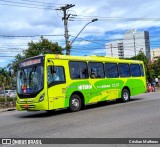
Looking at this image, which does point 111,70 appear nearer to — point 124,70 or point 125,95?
point 124,70

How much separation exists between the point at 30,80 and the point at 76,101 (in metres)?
2.77

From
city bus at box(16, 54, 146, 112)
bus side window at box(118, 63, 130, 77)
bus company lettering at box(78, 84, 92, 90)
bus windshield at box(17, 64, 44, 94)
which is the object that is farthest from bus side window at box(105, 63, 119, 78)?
bus windshield at box(17, 64, 44, 94)

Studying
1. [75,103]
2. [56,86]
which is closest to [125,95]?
[75,103]

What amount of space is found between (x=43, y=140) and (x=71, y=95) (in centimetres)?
795

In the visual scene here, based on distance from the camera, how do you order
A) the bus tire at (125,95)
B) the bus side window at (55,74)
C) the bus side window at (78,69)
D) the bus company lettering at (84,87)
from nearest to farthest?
the bus side window at (55,74) → the bus side window at (78,69) → the bus company lettering at (84,87) → the bus tire at (125,95)

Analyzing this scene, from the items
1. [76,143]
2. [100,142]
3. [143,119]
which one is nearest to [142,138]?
[100,142]

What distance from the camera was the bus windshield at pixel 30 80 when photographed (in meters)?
15.8

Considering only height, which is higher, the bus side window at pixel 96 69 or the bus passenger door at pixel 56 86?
the bus side window at pixel 96 69

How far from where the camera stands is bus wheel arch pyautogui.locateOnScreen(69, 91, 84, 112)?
17145 millimetres

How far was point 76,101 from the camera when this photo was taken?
57.4 ft

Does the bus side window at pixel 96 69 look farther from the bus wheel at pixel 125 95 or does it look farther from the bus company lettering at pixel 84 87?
the bus wheel at pixel 125 95

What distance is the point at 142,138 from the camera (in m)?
8.77

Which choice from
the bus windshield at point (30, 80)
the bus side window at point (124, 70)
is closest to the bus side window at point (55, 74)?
the bus windshield at point (30, 80)

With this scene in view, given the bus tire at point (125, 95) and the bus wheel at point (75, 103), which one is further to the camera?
→ the bus tire at point (125, 95)
